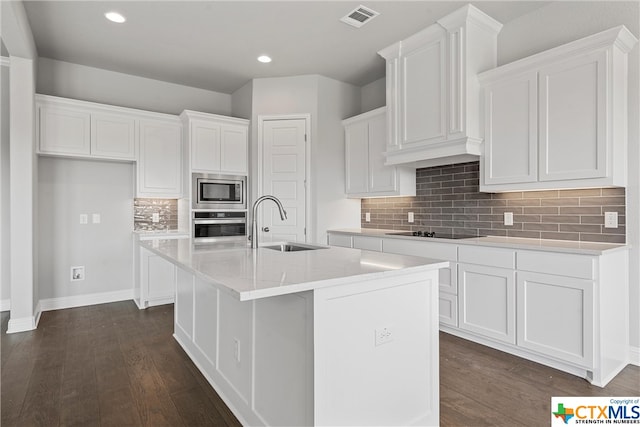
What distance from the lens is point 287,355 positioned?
158cm

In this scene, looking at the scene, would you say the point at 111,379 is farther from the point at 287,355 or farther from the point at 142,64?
the point at 142,64

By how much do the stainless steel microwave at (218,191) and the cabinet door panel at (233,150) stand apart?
0.34 ft

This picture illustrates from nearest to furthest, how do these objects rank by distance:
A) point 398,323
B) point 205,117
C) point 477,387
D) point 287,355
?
point 287,355 < point 398,323 < point 477,387 < point 205,117

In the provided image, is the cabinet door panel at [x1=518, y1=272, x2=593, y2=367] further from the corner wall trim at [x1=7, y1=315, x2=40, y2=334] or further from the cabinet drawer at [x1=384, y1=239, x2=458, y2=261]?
the corner wall trim at [x1=7, y1=315, x2=40, y2=334]

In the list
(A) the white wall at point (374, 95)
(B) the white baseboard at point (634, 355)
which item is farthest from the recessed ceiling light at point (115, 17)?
(B) the white baseboard at point (634, 355)

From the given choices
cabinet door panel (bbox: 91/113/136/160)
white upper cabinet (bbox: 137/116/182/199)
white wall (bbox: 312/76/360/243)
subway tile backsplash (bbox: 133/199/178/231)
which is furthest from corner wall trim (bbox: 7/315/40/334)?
white wall (bbox: 312/76/360/243)

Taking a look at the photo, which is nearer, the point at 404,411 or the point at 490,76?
the point at 404,411

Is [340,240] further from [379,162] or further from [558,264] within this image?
[558,264]

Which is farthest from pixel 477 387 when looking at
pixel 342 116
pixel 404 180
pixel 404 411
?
pixel 342 116

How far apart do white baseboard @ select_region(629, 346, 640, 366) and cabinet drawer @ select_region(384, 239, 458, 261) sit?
1.32 m

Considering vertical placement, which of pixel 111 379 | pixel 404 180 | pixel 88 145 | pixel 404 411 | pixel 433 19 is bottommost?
pixel 111 379

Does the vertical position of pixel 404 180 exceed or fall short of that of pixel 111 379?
it exceeds it

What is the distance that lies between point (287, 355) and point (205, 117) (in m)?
3.62

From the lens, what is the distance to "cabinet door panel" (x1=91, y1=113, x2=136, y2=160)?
4047mm
